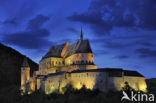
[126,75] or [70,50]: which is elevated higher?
[70,50]

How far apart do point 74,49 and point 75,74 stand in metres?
15.9

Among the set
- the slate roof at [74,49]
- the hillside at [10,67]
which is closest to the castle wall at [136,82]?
the slate roof at [74,49]

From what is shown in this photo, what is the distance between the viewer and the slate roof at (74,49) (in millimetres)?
77325

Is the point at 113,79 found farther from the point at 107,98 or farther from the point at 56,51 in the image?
the point at 56,51

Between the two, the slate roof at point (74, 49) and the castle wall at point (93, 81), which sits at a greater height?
the slate roof at point (74, 49)

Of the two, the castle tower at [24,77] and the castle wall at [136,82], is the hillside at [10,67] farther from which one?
the castle wall at [136,82]

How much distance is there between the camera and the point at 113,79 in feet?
202

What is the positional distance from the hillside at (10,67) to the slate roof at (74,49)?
5369 centimetres

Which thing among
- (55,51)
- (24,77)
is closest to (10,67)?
(55,51)

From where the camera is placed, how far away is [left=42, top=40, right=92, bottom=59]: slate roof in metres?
Result: 77.3

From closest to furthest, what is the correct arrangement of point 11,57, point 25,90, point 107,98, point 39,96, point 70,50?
point 107,98 → point 39,96 → point 25,90 → point 70,50 → point 11,57

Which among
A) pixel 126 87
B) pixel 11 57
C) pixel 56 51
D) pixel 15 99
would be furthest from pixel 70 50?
pixel 11 57

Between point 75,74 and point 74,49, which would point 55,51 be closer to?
point 74,49

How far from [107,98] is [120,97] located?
2931 mm
